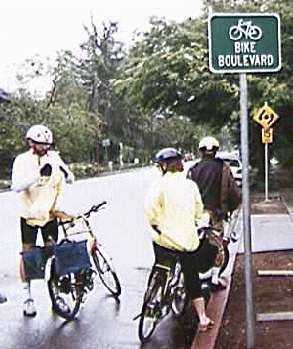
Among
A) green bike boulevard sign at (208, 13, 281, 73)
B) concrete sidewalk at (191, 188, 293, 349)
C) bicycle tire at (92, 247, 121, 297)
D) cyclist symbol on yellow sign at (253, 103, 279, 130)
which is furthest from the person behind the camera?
cyclist symbol on yellow sign at (253, 103, 279, 130)

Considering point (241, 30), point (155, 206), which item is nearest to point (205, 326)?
point (155, 206)

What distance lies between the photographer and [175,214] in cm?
624

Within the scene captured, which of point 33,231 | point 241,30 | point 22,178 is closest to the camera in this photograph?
point 241,30

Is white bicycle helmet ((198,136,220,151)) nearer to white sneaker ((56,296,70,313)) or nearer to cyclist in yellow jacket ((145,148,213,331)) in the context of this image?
cyclist in yellow jacket ((145,148,213,331))

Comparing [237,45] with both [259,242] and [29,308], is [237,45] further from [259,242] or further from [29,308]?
[259,242]

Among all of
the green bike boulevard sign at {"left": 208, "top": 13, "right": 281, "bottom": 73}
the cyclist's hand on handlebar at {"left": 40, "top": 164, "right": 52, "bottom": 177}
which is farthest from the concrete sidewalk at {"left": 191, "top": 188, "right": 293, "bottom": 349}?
the green bike boulevard sign at {"left": 208, "top": 13, "right": 281, "bottom": 73}

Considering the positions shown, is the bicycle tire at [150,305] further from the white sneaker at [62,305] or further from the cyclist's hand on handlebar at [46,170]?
the cyclist's hand on handlebar at [46,170]

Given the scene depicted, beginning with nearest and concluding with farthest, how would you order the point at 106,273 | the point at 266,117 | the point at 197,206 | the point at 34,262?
the point at 197,206
the point at 34,262
the point at 106,273
the point at 266,117

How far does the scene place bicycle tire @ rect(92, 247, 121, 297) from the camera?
26.2 ft

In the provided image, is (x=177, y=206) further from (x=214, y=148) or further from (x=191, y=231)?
(x=214, y=148)

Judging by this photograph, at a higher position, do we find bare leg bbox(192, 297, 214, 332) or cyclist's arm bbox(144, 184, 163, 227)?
cyclist's arm bbox(144, 184, 163, 227)

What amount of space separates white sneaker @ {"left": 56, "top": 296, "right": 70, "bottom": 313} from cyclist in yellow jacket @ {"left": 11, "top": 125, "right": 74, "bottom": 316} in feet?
1.18

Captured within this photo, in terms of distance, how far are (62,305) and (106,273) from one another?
3.44 ft

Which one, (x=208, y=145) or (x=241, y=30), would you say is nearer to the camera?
(x=241, y=30)
